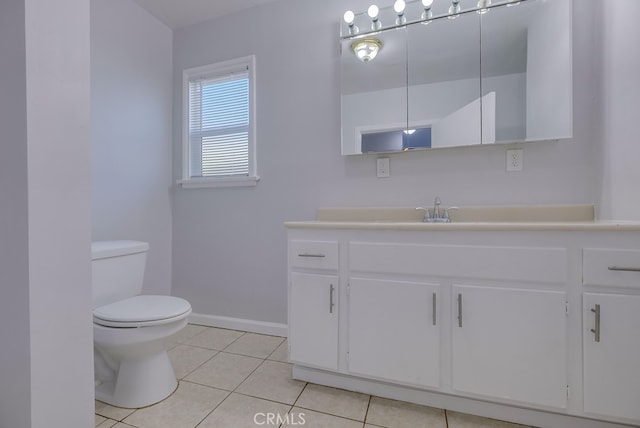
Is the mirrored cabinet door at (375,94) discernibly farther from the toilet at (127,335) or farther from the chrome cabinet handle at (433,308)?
the toilet at (127,335)

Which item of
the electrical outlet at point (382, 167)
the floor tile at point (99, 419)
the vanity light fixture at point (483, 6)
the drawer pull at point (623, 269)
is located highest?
the vanity light fixture at point (483, 6)

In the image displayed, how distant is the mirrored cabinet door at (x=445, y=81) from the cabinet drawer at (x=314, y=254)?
33.0 inches

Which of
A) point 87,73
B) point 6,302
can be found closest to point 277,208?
point 87,73

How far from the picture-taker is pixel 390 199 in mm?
1835

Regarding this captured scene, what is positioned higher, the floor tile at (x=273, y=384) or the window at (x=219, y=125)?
the window at (x=219, y=125)

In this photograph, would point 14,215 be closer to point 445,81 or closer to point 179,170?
point 179,170

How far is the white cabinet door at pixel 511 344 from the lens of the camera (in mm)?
1117

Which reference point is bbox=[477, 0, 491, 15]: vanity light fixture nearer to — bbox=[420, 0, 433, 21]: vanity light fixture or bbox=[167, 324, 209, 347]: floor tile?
bbox=[420, 0, 433, 21]: vanity light fixture

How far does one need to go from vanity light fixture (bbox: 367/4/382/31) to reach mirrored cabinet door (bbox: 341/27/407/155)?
4cm

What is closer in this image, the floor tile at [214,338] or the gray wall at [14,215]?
the gray wall at [14,215]

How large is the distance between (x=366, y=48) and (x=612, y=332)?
5.96ft

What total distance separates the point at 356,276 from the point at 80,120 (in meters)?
1.24

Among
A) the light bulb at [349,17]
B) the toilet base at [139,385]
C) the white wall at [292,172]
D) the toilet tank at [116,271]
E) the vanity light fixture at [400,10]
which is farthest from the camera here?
the light bulb at [349,17]

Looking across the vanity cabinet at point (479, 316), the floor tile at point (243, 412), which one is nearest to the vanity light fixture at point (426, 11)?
the vanity cabinet at point (479, 316)
